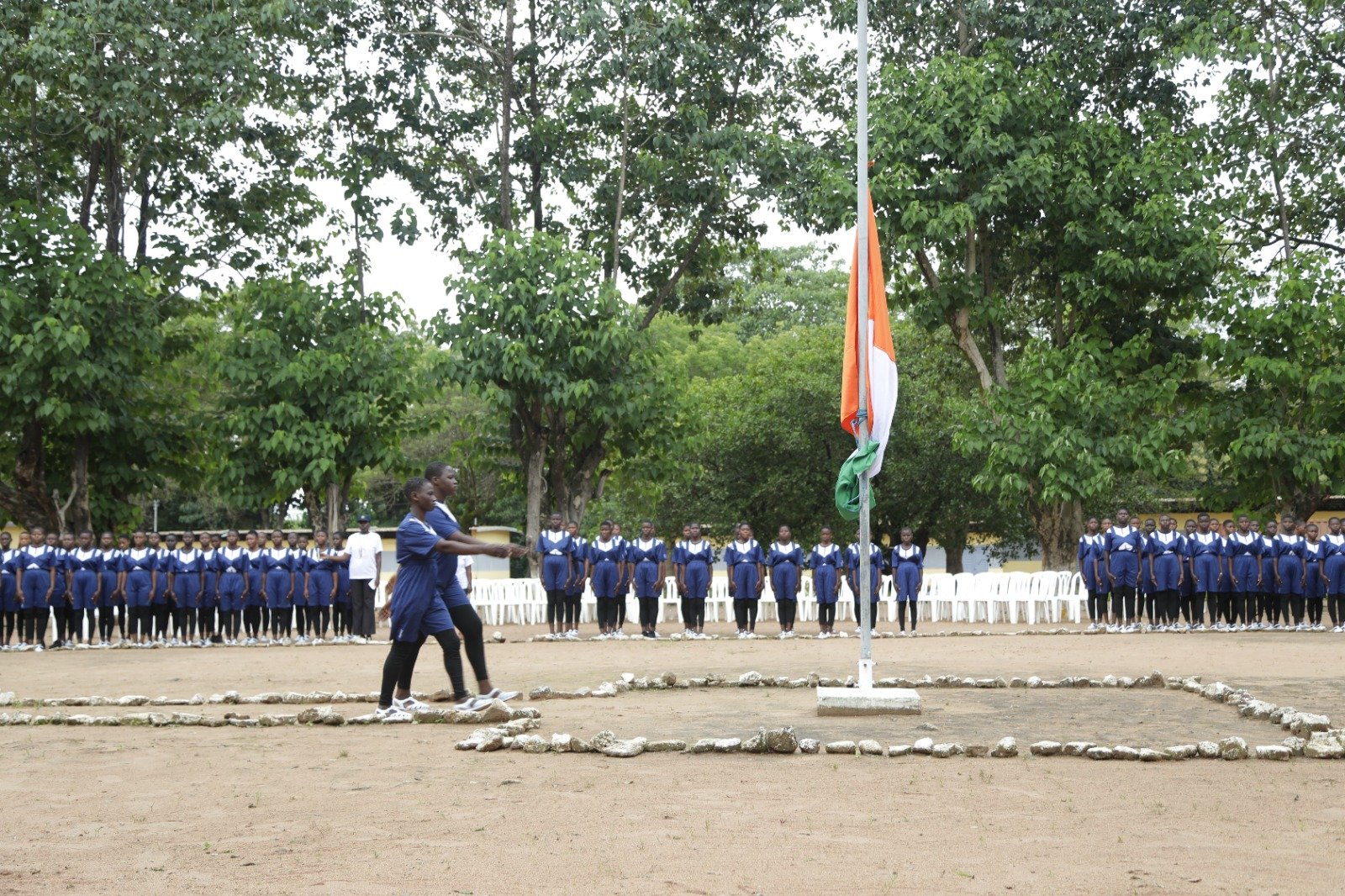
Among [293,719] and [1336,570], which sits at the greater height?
[1336,570]

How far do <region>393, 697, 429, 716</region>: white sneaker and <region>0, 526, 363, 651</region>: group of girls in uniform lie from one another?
10.4m

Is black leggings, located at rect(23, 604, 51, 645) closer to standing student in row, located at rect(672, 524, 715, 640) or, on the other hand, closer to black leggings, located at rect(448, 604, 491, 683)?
standing student in row, located at rect(672, 524, 715, 640)

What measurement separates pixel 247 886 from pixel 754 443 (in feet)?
91.5

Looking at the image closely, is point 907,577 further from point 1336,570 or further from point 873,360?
point 873,360

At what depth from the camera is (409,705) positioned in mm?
10719

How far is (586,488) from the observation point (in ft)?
89.2

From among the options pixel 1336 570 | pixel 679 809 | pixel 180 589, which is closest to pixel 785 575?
pixel 1336 570

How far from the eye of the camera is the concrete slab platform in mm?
10797

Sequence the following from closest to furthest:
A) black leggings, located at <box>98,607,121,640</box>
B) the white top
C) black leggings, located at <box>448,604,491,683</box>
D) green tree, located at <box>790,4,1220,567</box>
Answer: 1. black leggings, located at <box>448,604,491,683</box>
2. the white top
3. black leggings, located at <box>98,607,121,640</box>
4. green tree, located at <box>790,4,1220,567</box>

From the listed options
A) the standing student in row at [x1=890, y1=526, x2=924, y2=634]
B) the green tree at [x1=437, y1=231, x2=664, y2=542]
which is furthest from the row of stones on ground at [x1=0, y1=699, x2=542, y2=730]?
the green tree at [x1=437, y1=231, x2=664, y2=542]

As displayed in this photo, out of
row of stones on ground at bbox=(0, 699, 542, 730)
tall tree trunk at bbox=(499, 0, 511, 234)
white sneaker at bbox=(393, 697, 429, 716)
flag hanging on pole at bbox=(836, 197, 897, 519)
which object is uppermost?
tall tree trunk at bbox=(499, 0, 511, 234)

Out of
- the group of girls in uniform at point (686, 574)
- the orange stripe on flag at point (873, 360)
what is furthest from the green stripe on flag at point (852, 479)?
the group of girls in uniform at point (686, 574)

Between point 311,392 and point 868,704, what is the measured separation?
48.7ft

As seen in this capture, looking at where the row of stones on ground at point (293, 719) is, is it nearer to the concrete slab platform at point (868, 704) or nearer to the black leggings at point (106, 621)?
the concrete slab platform at point (868, 704)
